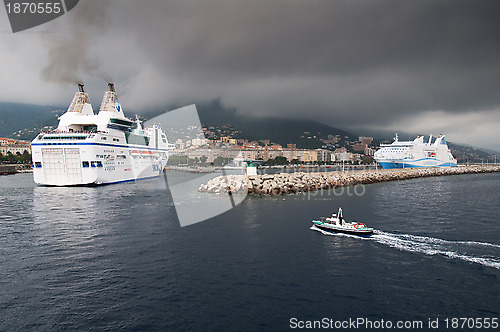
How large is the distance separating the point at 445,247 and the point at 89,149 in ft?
155

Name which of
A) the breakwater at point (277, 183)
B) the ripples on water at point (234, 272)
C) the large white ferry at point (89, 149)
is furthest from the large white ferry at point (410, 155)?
the ripples on water at point (234, 272)

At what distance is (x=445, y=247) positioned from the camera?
16.4 m

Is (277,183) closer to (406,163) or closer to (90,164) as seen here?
(90,164)

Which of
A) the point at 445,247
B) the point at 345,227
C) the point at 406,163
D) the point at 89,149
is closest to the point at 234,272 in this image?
the point at 345,227

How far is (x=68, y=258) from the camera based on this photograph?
48.2 feet

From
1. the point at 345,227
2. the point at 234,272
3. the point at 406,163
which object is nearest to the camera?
the point at 234,272

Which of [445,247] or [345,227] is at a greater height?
[345,227]

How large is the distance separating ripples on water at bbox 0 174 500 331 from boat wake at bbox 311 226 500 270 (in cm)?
6

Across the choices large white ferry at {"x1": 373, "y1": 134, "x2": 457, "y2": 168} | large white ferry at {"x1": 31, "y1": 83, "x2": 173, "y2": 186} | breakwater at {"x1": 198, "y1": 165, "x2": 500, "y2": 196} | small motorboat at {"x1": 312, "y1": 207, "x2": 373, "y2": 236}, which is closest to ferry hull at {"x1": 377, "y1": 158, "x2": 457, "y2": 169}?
large white ferry at {"x1": 373, "y1": 134, "x2": 457, "y2": 168}

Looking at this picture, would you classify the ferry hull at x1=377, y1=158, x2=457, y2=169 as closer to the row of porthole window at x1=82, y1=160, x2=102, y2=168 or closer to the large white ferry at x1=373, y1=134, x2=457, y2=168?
the large white ferry at x1=373, y1=134, x2=457, y2=168

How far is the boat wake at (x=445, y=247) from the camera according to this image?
14.6 metres

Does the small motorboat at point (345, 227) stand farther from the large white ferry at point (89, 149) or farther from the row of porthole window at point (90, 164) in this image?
the large white ferry at point (89, 149)

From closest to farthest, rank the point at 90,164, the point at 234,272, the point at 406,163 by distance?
1. the point at 234,272
2. the point at 90,164
3. the point at 406,163

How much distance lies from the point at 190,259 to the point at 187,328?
5818 millimetres
